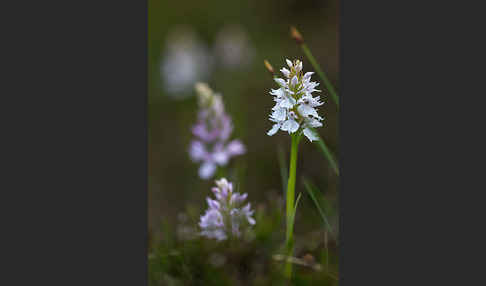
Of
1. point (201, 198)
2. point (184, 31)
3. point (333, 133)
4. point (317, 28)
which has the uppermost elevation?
point (184, 31)

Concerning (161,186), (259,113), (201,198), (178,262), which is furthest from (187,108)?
(178,262)

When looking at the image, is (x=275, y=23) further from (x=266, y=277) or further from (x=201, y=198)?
(x=266, y=277)

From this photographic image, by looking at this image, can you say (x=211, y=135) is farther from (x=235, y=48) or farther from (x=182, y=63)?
(x=182, y=63)

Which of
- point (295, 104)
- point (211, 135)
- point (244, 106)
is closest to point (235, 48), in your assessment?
point (244, 106)

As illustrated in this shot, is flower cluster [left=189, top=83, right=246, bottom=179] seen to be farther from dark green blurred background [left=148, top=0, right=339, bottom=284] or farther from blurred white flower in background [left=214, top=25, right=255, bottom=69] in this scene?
blurred white flower in background [left=214, top=25, right=255, bottom=69]

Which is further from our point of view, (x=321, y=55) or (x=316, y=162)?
(x=321, y=55)

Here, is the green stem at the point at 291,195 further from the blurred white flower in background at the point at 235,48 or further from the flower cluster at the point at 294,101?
the blurred white flower in background at the point at 235,48

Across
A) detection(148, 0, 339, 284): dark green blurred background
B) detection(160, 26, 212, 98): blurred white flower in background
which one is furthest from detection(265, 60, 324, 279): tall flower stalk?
detection(160, 26, 212, 98): blurred white flower in background
